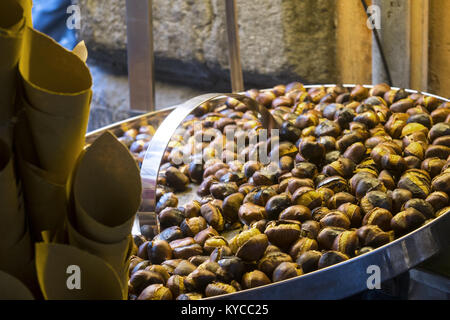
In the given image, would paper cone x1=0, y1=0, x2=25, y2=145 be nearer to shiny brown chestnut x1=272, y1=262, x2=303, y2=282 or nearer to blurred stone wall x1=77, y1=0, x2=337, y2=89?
shiny brown chestnut x1=272, y1=262, x2=303, y2=282

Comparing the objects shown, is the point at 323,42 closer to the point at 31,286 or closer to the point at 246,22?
the point at 246,22

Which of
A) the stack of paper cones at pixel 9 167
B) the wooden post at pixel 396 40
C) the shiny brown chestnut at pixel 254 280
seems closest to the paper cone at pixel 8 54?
the stack of paper cones at pixel 9 167

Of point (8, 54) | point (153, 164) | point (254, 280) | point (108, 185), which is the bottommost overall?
point (254, 280)

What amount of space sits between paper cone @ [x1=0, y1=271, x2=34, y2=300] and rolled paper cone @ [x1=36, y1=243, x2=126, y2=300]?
1 centimetres

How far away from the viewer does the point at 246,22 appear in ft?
6.98

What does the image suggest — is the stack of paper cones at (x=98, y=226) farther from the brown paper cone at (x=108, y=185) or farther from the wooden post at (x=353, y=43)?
the wooden post at (x=353, y=43)

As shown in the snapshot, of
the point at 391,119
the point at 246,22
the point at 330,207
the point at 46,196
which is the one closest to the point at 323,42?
the point at 246,22

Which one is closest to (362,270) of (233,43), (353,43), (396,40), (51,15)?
(233,43)

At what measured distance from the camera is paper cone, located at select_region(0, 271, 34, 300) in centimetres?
41

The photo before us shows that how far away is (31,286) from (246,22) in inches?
70.3

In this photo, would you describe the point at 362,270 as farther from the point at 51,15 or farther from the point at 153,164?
the point at 51,15

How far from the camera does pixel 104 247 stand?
1.43 feet

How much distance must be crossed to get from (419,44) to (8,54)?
4.45ft

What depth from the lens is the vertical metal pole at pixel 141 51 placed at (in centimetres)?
127
